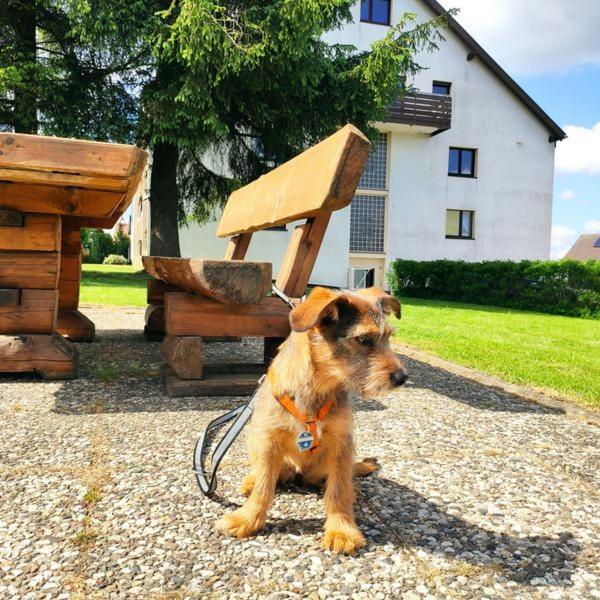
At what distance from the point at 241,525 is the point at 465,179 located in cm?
2400

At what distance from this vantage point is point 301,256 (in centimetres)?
402

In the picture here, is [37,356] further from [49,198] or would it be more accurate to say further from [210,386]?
[210,386]

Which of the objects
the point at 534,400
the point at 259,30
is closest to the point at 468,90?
the point at 259,30

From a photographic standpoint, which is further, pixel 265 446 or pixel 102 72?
pixel 102 72

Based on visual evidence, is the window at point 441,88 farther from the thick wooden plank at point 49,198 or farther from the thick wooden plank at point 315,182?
the thick wooden plank at point 49,198

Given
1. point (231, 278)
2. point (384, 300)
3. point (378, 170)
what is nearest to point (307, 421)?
point (384, 300)

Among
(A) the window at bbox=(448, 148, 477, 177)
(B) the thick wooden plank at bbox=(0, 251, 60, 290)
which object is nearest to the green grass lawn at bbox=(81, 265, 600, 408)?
(B) the thick wooden plank at bbox=(0, 251, 60, 290)

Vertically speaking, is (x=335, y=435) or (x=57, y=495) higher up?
(x=335, y=435)

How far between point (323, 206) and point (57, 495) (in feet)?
6.81

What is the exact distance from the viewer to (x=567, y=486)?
2.67 m

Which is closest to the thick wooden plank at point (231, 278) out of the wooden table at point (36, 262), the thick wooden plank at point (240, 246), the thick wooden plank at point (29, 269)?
the wooden table at point (36, 262)

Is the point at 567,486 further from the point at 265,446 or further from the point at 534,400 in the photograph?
the point at 534,400

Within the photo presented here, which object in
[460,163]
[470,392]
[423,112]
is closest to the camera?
[470,392]

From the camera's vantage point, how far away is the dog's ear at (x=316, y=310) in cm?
193
